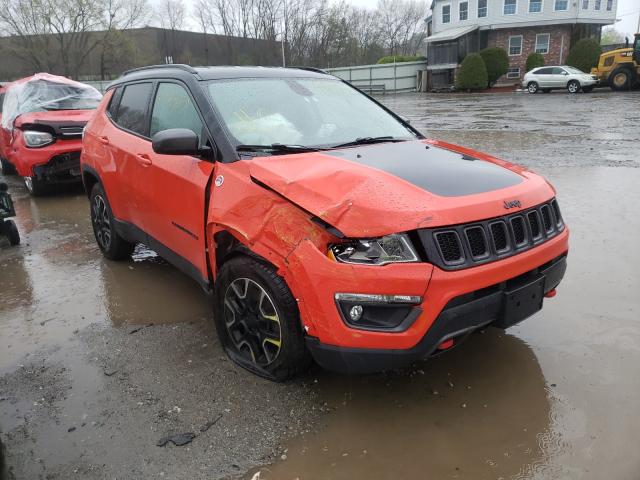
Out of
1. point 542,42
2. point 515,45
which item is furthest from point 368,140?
point 542,42

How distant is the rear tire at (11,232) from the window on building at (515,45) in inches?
1591

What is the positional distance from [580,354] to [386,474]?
5.37ft

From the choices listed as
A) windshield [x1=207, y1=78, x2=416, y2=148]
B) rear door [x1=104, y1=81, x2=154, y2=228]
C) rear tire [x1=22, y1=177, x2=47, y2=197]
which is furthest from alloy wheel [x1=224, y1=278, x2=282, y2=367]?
rear tire [x1=22, y1=177, x2=47, y2=197]

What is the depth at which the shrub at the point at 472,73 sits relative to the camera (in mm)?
35438

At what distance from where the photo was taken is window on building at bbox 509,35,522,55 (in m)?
38.8

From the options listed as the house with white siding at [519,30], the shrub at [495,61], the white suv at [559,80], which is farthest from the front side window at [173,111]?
the house with white siding at [519,30]

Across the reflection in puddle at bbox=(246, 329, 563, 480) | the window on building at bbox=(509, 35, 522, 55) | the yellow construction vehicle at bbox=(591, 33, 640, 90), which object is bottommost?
the reflection in puddle at bbox=(246, 329, 563, 480)

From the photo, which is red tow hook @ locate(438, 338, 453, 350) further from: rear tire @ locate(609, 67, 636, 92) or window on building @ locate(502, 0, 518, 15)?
window on building @ locate(502, 0, 518, 15)

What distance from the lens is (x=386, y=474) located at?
2328 mm

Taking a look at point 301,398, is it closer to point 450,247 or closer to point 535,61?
point 450,247

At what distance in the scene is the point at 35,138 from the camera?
26.0 feet

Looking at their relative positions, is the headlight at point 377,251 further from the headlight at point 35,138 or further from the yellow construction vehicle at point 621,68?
the yellow construction vehicle at point 621,68

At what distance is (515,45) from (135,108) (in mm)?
40826

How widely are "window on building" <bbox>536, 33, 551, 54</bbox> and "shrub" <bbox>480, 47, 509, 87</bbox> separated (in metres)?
3.88
